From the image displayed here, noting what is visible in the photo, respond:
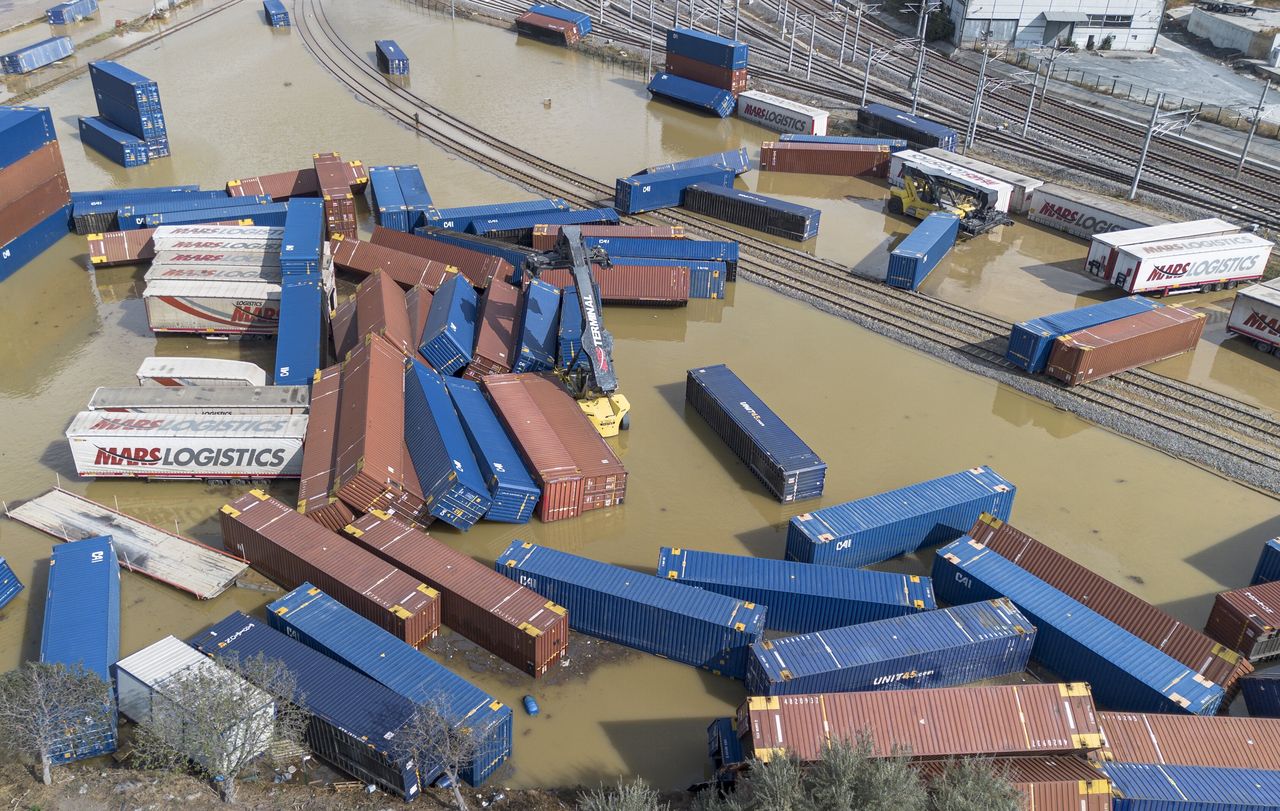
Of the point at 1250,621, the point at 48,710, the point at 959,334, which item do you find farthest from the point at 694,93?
the point at 48,710

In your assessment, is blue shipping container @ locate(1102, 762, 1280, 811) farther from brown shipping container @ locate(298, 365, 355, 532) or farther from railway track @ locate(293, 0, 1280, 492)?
brown shipping container @ locate(298, 365, 355, 532)

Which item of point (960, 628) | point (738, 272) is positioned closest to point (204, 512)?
point (960, 628)

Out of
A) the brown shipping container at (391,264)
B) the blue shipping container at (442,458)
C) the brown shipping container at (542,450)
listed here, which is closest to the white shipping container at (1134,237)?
the brown shipping container at (542,450)

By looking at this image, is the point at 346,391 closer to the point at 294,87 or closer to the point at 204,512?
the point at 204,512

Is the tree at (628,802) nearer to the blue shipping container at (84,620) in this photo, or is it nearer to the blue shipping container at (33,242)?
the blue shipping container at (84,620)

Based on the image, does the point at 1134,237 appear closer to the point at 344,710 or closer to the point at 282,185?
the point at 344,710

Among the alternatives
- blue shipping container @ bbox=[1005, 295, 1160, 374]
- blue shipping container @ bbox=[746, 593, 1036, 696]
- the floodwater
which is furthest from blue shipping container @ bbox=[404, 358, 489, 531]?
blue shipping container @ bbox=[1005, 295, 1160, 374]
